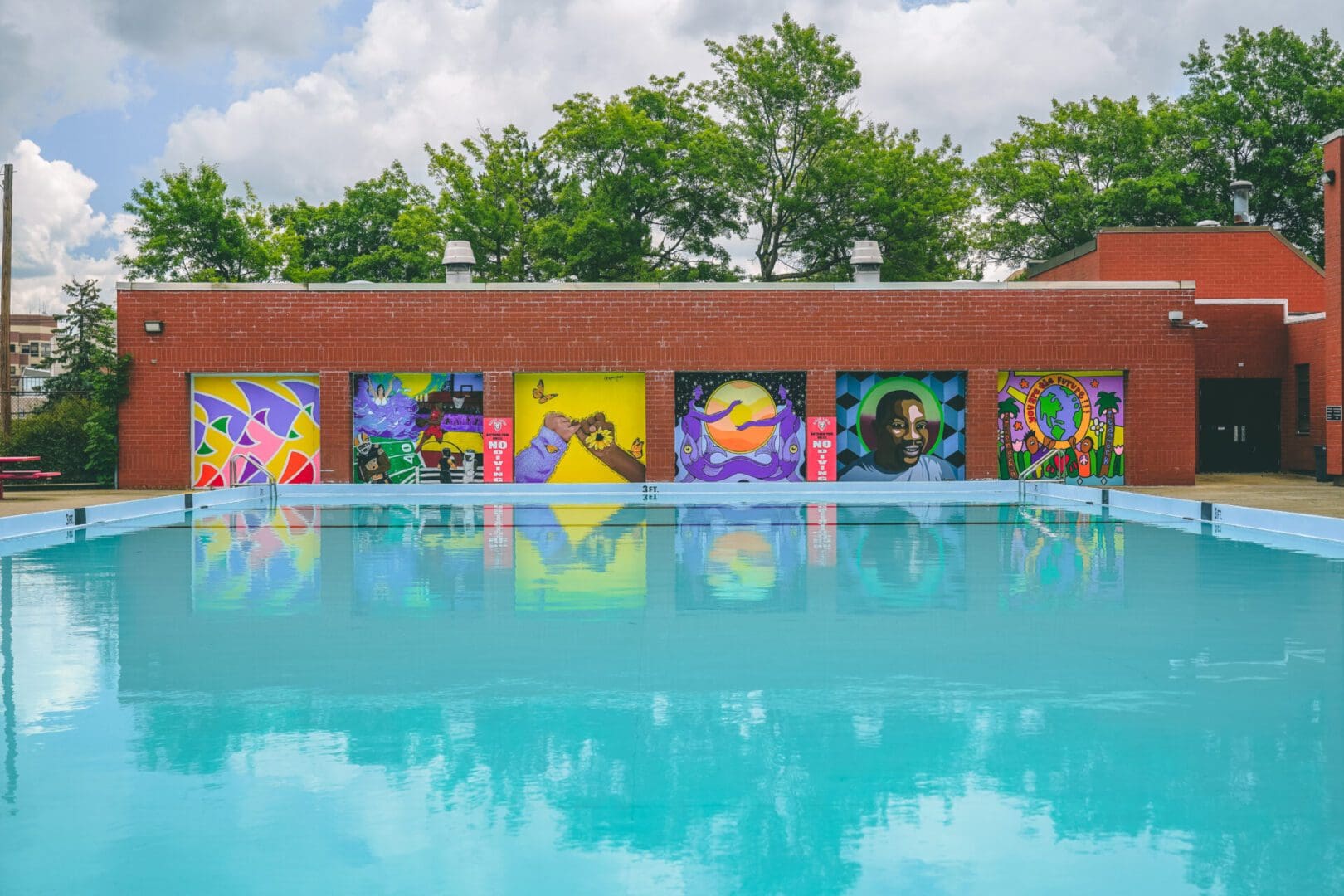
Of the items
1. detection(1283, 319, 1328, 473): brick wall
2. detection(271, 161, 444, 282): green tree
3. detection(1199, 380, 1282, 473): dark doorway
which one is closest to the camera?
detection(1283, 319, 1328, 473): brick wall

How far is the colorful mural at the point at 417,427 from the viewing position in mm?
27641

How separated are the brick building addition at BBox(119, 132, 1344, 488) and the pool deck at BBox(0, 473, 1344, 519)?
1176 millimetres

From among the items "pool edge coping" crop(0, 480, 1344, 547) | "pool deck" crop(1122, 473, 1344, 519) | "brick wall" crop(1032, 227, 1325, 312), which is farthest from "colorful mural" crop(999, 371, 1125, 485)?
"brick wall" crop(1032, 227, 1325, 312)

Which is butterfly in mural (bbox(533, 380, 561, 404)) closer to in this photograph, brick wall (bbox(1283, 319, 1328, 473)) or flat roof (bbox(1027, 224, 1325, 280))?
flat roof (bbox(1027, 224, 1325, 280))

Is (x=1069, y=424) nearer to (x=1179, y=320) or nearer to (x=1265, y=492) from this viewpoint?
(x=1179, y=320)

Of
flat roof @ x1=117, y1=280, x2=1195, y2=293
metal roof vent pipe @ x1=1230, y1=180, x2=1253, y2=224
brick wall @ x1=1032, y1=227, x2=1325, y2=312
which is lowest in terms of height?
flat roof @ x1=117, y1=280, x2=1195, y2=293

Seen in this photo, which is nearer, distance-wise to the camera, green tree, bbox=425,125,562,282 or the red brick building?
the red brick building

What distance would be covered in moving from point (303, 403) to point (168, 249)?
26.2 metres

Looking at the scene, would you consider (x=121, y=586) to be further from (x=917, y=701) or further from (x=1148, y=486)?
(x=1148, y=486)

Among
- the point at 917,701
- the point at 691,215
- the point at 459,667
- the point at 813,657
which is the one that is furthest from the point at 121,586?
the point at 691,215

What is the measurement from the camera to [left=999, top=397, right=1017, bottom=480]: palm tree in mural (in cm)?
2831

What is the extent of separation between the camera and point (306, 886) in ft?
14.5

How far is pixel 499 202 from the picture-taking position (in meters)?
49.9

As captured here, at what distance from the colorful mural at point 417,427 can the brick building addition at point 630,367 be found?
0.14 feet
